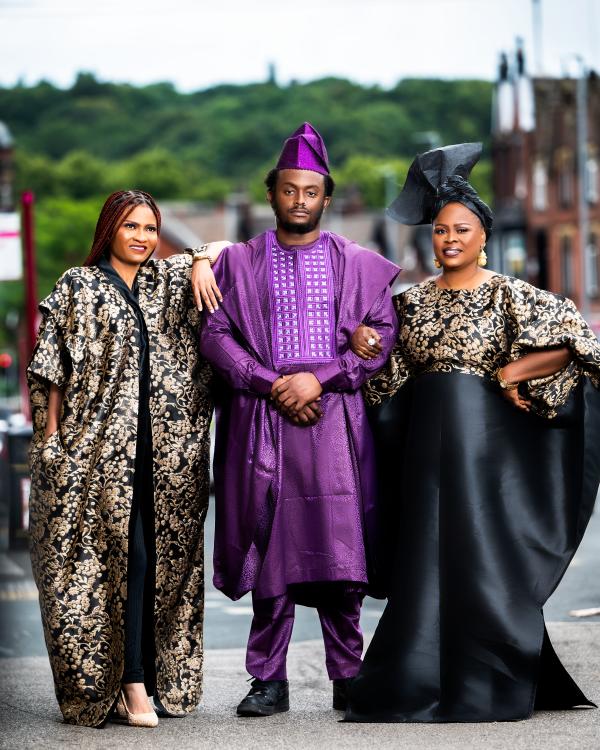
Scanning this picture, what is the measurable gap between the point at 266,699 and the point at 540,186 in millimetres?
60942

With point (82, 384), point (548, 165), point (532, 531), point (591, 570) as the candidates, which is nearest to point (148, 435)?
point (82, 384)

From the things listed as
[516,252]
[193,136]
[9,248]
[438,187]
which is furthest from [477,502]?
[193,136]

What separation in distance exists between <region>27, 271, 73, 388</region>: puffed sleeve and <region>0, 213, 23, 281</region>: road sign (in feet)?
32.2

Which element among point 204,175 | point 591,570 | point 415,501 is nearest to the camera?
point 415,501

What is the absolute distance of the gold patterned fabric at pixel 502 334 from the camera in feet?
19.0

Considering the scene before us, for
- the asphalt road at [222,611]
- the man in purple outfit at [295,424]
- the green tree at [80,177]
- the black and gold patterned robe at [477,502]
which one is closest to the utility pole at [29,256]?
the asphalt road at [222,611]

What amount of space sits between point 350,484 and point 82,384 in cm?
104

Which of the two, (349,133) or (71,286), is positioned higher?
(349,133)

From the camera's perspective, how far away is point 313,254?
600 centimetres

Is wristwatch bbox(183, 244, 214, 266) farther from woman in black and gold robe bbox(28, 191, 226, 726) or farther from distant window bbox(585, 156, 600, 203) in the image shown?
distant window bbox(585, 156, 600, 203)

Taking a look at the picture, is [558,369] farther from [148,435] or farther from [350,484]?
[148,435]

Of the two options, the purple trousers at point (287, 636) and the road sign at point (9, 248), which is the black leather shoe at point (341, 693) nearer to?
the purple trousers at point (287, 636)

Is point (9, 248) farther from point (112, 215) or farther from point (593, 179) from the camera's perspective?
point (593, 179)

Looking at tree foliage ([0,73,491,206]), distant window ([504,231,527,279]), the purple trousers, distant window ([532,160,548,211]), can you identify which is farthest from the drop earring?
tree foliage ([0,73,491,206])
